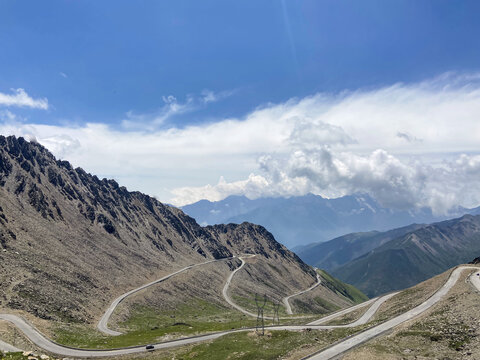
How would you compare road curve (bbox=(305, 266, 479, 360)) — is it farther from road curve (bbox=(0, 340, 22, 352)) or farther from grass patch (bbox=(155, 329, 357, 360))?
road curve (bbox=(0, 340, 22, 352))

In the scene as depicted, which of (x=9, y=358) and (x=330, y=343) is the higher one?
(x=9, y=358)

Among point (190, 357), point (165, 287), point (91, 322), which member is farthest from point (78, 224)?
point (190, 357)

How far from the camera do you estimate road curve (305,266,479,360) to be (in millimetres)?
49625

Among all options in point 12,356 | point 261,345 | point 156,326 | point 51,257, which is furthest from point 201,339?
point 51,257

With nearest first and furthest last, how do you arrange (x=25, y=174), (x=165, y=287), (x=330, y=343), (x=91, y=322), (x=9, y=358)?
(x=9, y=358), (x=330, y=343), (x=91, y=322), (x=165, y=287), (x=25, y=174)

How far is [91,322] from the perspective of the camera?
10525cm

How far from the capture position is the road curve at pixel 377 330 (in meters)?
49.6

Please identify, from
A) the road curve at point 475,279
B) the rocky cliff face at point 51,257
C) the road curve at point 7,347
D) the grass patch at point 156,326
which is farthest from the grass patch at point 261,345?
the rocky cliff face at point 51,257

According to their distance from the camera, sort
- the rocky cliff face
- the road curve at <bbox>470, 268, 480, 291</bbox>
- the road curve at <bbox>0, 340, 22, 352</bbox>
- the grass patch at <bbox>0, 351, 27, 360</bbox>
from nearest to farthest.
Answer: the grass patch at <bbox>0, 351, 27, 360</bbox>
the road curve at <bbox>0, 340, 22, 352</bbox>
the road curve at <bbox>470, 268, 480, 291</bbox>
the rocky cliff face

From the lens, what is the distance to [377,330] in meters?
59.6

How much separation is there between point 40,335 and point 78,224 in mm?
128182

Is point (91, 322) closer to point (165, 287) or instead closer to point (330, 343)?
point (165, 287)

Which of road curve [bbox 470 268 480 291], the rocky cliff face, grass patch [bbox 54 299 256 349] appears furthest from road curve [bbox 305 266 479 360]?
the rocky cliff face

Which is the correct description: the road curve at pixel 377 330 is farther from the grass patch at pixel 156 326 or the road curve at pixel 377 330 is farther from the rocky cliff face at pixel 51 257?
the rocky cliff face at pixel 51 257
